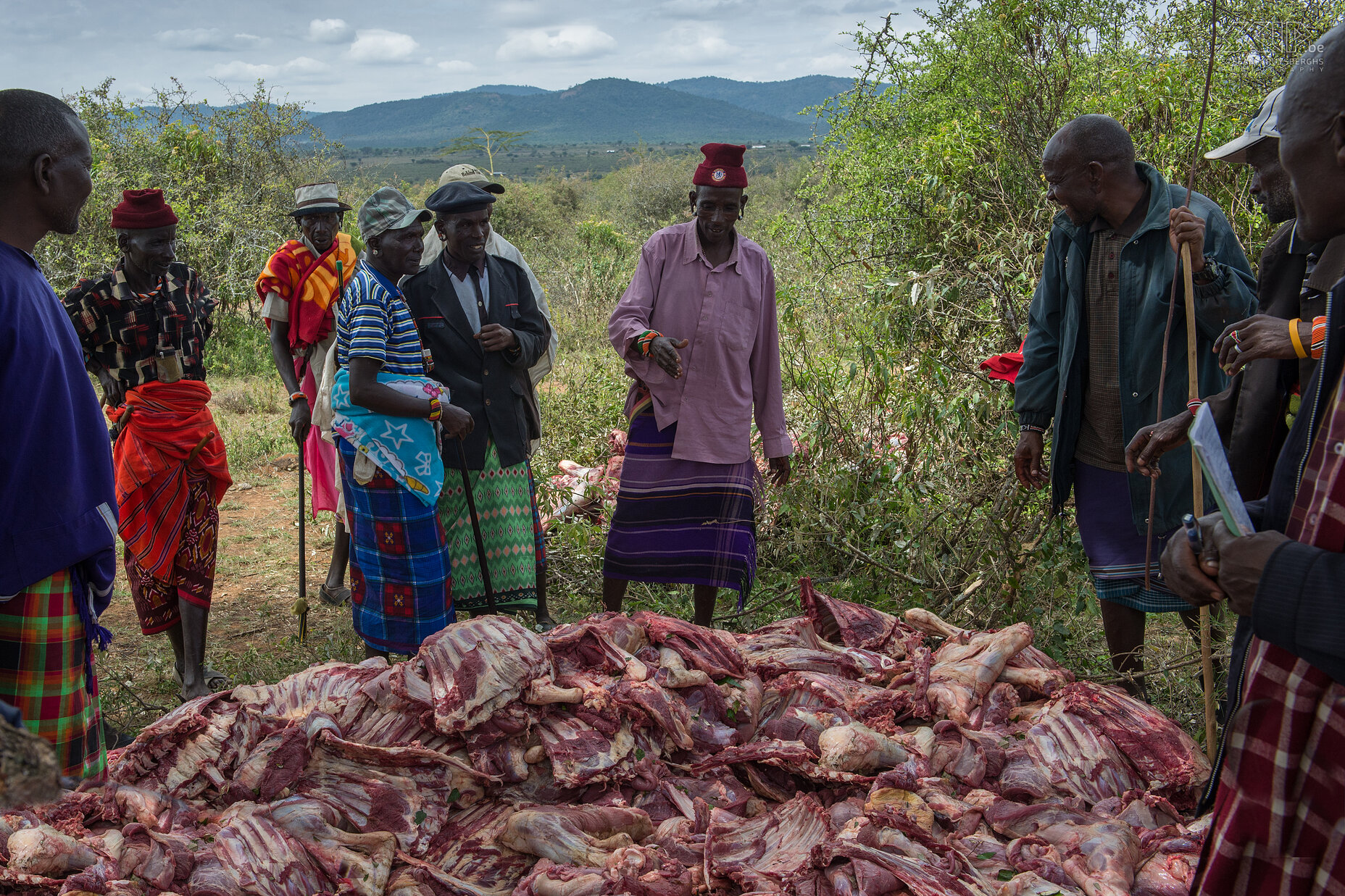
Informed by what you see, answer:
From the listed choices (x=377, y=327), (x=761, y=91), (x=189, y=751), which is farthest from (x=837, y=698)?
(x=761, y=91)

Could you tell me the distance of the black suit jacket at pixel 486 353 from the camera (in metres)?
3.92

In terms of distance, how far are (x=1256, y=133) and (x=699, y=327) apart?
201 cm

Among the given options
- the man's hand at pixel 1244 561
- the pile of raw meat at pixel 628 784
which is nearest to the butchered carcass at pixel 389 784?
the pile of raw meat at pixel 628 784

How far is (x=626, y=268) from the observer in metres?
10.6

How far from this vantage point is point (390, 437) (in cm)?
350

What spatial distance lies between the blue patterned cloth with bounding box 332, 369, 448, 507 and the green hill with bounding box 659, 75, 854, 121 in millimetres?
107429

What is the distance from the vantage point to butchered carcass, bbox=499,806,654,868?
213 cm

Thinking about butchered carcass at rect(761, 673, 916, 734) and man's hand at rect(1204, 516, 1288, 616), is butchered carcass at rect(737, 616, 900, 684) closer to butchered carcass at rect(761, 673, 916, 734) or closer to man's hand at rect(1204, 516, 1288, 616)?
butchered carcass at rect(761, 673, 916, 734)

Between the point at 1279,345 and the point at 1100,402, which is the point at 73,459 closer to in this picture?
the point at 1279,345

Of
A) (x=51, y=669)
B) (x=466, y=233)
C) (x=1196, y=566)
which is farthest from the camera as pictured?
(x=466, y=233)

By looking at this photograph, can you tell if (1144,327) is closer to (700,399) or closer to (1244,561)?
(700,399)

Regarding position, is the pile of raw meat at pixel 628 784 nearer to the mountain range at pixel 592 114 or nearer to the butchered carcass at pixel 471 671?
the butchered carcass at pixel 471 671

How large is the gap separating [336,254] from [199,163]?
9061 mm

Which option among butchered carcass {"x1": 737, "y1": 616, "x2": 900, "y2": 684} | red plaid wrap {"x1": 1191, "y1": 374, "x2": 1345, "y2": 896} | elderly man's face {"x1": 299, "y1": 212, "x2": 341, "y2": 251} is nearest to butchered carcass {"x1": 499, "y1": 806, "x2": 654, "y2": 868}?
butchered carcass {"x1": 737, "y1": 616, "x2": 900, "y2": 684}
